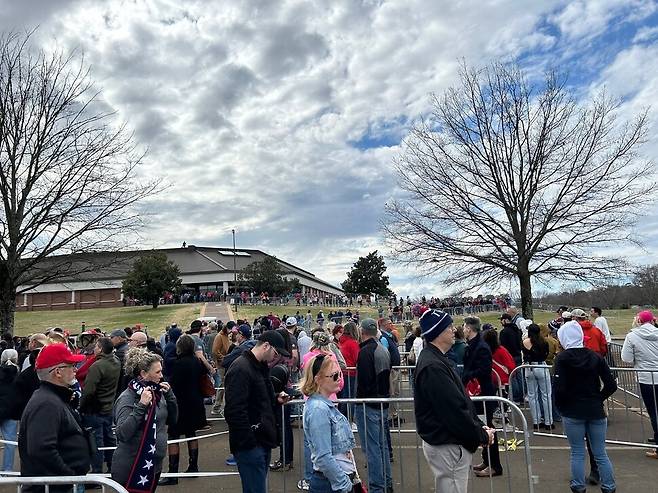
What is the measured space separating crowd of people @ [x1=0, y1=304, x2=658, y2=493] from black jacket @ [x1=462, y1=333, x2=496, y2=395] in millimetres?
14

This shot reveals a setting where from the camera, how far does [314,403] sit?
147 inches

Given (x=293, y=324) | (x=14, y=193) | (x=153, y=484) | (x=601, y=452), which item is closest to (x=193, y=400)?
(x=153, y=484)

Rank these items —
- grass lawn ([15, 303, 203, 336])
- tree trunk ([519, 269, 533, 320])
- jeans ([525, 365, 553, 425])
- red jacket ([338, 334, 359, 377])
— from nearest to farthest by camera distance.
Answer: red jacket ([338, 334, 359, 377])
jeans ([525, 365, 553, 425])
tree trunk ([519, 269, 533, 320])
grass lawn ([15, 303, 203, 336])

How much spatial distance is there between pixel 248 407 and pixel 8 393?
4.23 m

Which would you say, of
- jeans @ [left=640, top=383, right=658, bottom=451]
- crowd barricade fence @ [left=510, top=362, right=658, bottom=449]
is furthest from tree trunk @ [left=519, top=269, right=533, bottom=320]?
A: jeans @ [left=640, top=383, right=658, bottom=451]

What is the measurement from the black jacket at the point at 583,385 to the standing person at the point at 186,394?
14.8 ft

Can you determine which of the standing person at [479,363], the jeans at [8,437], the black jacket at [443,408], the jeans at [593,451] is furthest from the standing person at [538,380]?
the jeans at [8,437]

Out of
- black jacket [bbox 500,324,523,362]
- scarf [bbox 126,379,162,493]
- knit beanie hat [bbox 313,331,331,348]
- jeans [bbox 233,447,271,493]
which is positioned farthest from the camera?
black jacket [bbox 500,324,523,362]

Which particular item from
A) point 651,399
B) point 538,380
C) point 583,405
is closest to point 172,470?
point 583,405

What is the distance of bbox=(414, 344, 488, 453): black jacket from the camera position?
3.77m

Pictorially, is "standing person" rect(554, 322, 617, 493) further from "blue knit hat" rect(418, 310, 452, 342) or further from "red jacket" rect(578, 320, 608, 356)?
"red jacket" rect(578, 320, 608, 356)

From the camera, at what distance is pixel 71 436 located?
3.73m

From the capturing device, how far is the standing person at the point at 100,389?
21.3 ft

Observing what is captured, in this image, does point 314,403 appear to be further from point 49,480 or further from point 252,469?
point 49,480
